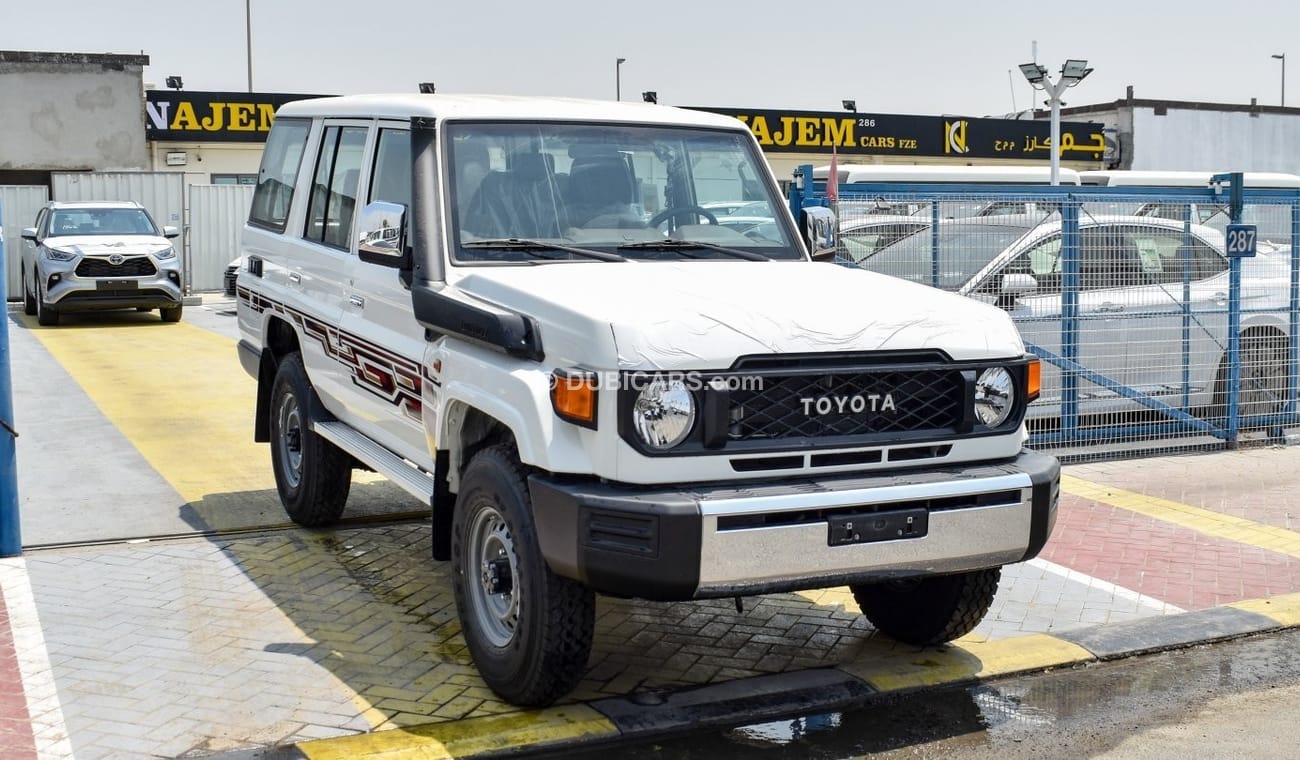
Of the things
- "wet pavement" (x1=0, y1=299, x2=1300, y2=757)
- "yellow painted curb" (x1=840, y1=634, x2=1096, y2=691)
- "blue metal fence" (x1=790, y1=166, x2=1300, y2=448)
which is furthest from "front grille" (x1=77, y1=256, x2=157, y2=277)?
"yellow painted curb" (x1=840, y1=634, x2=1096, y2=691)

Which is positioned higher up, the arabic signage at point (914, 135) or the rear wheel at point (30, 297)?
the arabic signage at point (914, 135)

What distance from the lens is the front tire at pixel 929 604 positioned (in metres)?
5.69

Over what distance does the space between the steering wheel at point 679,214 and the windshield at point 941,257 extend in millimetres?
3274

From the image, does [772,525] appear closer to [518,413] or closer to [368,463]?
[518,413]

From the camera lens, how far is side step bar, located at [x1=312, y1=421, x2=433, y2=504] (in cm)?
598

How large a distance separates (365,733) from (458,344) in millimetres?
1430

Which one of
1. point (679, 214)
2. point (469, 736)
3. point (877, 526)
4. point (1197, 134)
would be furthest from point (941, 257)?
point (1197, 134)

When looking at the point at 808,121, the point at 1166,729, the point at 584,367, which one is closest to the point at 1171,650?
the point at 1166,729

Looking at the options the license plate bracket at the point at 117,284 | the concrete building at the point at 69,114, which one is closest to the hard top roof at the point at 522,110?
the license plate bracket at the point at 117,284

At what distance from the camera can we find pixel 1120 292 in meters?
9.89

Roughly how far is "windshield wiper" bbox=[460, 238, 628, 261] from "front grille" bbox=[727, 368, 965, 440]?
1100 millimetres

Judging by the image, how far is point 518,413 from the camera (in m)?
4.81

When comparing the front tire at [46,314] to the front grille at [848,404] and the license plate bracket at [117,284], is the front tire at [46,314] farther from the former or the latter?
the front grille at [848,404]

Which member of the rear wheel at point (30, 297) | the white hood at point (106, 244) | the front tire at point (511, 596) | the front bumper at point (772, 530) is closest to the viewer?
the front bumper at point (772, 530)
